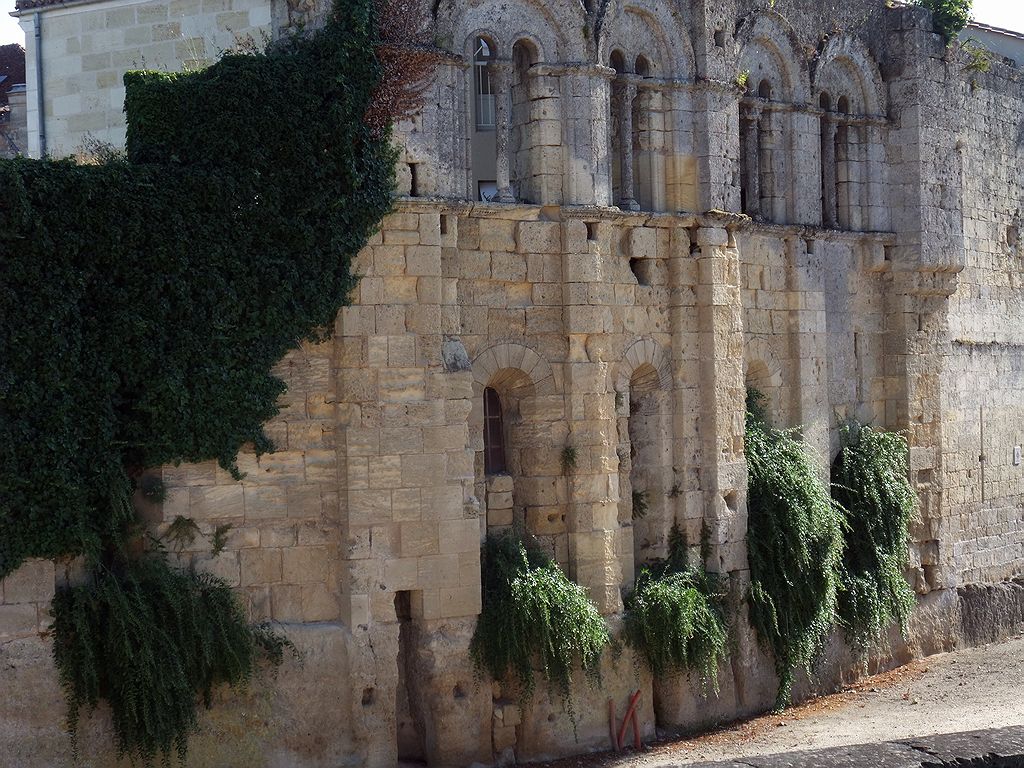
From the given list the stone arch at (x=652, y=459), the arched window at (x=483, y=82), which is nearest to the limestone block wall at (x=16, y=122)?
the arched window at (x=483, y=82)

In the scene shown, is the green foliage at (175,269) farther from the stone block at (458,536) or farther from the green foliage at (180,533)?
the stone block at (458,536)

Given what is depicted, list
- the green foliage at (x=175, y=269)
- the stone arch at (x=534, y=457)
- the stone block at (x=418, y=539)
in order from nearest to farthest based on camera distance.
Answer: the green foliage at (x=175, y=269) → the stone block at (x=418, y=539) → the stone arch at (x=534, y=457)

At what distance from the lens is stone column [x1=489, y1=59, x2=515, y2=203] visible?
15859 millimetres

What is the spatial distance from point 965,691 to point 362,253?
9.20 m

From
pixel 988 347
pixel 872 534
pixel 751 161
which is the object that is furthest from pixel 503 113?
pixel 988 347

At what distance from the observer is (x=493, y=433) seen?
16.2 m

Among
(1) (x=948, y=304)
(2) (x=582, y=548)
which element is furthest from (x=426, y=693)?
(1) (x=948, y=304)

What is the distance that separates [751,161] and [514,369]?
477 centimetres

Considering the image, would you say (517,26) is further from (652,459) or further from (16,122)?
(16,122)

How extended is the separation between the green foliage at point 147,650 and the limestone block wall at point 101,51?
573cm

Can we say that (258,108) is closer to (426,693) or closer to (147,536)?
(147,536)

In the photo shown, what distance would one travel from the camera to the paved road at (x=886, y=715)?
52.0 ft

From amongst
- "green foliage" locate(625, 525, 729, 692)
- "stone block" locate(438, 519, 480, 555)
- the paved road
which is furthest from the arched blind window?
the paved road

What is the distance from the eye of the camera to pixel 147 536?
1380cm
